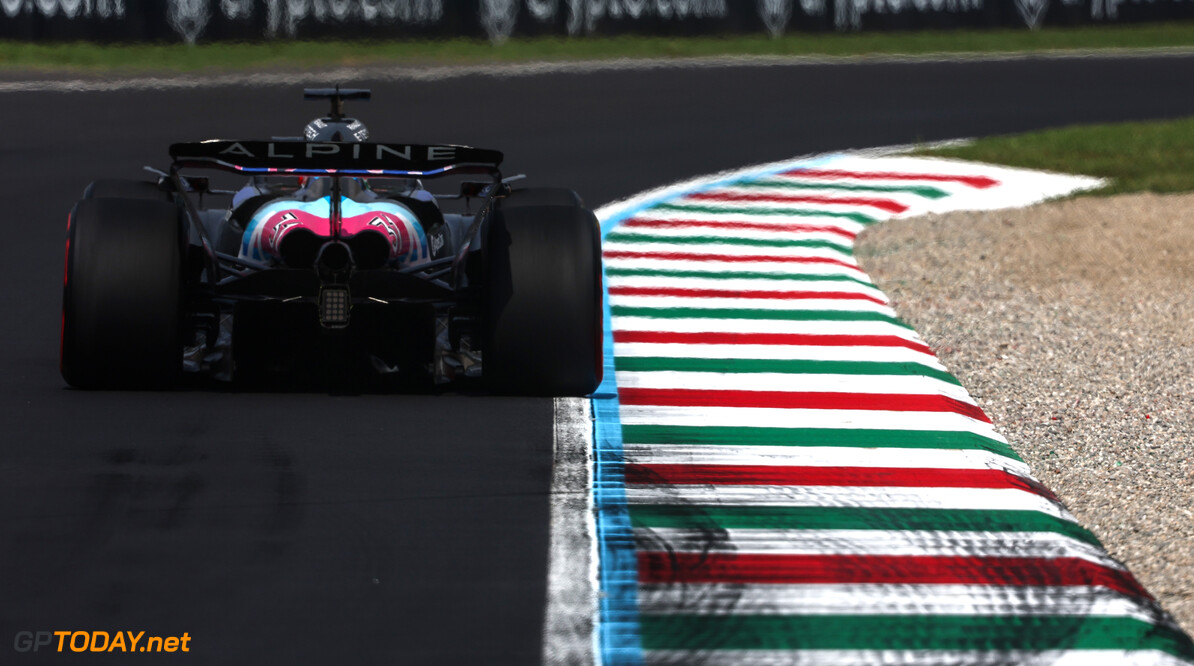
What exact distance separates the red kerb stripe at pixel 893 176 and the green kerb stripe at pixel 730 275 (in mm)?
4611

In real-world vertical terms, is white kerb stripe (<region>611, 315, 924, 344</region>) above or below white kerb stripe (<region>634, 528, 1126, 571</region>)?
above

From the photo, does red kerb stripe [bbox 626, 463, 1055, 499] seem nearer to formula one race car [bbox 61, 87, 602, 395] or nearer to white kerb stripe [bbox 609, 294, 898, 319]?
formula one race car [bbox 61, 87, 602, 395]

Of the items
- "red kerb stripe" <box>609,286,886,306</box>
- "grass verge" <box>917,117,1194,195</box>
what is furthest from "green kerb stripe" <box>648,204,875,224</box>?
"red kerb stripe" <box>609,286,886,306</box>

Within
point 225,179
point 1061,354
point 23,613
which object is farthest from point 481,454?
point 225,179

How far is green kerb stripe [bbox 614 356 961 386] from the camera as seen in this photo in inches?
355

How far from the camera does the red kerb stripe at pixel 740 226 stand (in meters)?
13.5

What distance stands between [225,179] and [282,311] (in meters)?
7.91

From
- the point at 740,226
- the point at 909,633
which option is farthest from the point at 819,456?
the point at 740,226

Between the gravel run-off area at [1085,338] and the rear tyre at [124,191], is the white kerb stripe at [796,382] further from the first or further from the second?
the rear tyre at [124,191]

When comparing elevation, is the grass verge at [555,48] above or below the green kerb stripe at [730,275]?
above

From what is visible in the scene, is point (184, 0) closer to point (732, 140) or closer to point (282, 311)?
point (732, 140)

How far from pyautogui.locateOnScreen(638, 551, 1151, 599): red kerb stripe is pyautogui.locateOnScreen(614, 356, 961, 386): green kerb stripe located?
116 inches

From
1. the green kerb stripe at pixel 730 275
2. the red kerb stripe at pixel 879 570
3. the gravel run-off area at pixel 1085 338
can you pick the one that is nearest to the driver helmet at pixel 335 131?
the green kerb stripe at pixel 730 275

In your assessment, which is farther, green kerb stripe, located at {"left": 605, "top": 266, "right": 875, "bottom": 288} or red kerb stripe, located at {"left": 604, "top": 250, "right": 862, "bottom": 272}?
red kerb stripe, located at {"left": 604, "top": 250, "right": 862, "bottom": 272}
